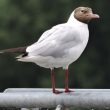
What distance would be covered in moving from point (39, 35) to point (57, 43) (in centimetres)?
1633

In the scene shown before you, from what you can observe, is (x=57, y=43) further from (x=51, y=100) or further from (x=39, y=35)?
(x=39, y=35)

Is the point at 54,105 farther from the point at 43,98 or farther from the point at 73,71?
the point at 73,71

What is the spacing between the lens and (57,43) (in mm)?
5535

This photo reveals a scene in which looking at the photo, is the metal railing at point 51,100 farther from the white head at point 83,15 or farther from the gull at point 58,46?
the white head at point 83,15

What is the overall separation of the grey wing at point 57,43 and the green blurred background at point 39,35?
15.8m

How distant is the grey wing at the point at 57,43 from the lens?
5.49 m

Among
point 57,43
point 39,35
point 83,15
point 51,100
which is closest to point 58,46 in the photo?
point 57,43

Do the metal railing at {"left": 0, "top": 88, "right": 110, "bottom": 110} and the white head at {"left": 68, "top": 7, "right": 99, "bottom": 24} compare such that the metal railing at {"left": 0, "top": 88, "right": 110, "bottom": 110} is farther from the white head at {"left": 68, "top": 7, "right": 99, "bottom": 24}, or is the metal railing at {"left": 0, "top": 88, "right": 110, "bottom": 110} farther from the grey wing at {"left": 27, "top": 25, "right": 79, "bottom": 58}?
the white head at {"left": 68, "top": 7, "right": 99, "bottom": 24}

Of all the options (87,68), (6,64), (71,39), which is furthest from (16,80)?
(71,39)

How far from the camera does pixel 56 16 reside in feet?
78.4

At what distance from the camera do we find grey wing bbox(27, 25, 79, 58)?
5488 millimetres

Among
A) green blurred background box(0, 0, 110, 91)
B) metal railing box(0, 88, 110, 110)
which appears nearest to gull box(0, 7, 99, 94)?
metal railing box(0, 88, 110, 110)

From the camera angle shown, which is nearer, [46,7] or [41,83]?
[41,83]

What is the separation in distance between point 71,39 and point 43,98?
69cm
